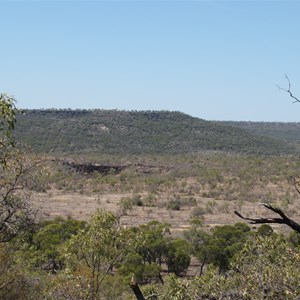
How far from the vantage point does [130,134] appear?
121 m

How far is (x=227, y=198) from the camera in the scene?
61.7 m

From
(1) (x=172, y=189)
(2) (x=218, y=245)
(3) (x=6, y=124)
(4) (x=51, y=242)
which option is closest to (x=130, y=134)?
(1) (x=172, y=189)

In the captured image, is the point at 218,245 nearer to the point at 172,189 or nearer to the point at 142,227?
the point at 142,227

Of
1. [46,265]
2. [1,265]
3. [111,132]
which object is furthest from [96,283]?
[111,132]

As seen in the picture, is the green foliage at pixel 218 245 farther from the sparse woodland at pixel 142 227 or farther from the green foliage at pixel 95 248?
the green foliage at pixel 95 248

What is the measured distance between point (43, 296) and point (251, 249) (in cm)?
663

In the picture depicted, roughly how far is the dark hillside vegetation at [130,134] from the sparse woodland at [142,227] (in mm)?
3664

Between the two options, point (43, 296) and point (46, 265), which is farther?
point (46, 265)

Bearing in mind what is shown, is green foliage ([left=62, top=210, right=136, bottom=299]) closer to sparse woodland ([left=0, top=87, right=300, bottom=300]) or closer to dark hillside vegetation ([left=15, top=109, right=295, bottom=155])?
sparse woodland ([left=0, top=87, right=300, bottom=300])

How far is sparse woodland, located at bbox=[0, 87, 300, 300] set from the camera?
9.19m

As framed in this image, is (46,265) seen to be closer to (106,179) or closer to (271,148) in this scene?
(106,179)

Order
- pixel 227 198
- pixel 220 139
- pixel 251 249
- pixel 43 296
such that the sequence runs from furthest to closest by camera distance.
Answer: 1. pixel 220 139
2. pixel 227 198
3. pixel 43 296
4. pixel 251 249

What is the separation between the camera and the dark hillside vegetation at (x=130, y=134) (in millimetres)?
109250

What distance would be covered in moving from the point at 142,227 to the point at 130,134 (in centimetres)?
8215
